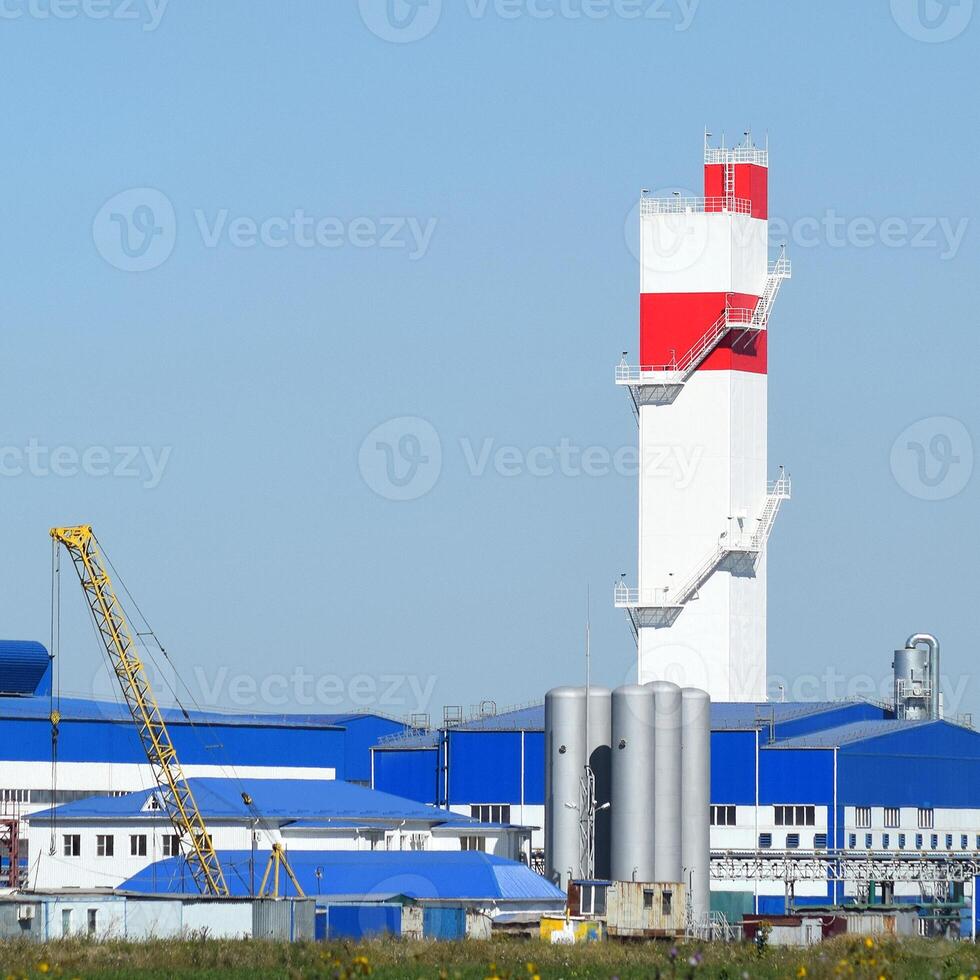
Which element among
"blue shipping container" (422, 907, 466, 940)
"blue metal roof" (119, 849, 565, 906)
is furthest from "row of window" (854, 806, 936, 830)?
"blue shipping container" (422, 907, 466, 940)

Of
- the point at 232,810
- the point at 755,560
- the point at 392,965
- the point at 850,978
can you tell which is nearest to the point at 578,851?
the point at 232,810

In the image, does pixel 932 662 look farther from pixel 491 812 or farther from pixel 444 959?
pixel 444 959

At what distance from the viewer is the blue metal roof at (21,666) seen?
92.6 m

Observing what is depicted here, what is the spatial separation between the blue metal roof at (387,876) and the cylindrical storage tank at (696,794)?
4.37 metres

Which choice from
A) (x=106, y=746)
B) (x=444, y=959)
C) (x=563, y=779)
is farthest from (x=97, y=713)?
(x=444, y=959)

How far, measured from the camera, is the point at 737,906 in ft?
252

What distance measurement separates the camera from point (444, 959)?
52.6 m

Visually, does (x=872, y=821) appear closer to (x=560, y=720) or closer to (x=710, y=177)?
(x=560, y=720)

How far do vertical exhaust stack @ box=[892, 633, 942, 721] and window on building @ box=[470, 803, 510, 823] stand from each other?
50.1ft

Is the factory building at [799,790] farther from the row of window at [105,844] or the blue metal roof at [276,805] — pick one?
the row of window at [105,844]

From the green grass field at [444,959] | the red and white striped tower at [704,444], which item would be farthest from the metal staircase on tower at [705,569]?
the green grass field at [444,959]

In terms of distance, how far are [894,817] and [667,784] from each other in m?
12.3

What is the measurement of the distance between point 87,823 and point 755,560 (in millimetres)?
24371

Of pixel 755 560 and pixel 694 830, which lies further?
pixel 755 560
